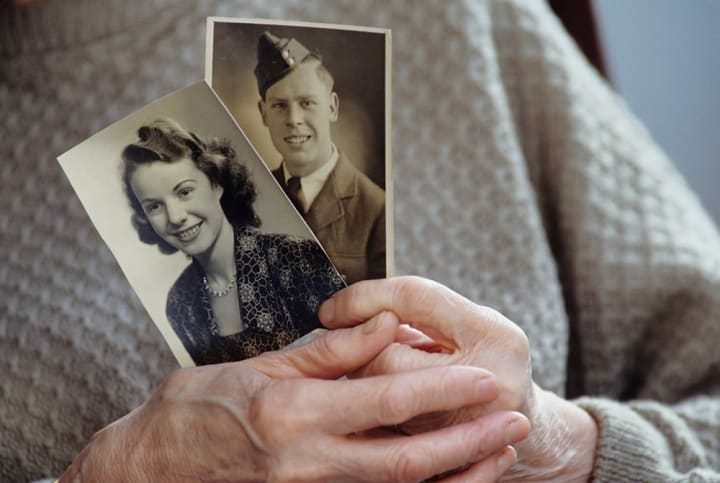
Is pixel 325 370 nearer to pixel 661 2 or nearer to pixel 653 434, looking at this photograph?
pixel 653 434

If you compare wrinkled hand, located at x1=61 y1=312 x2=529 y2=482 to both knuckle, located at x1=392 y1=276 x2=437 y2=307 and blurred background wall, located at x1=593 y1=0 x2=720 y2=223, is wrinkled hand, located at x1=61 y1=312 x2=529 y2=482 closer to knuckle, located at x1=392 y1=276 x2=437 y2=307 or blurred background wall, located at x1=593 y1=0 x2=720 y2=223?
knuckle, located at x1=392 y1=276 x2=437 y2=307

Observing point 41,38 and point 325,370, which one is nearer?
point 325,370

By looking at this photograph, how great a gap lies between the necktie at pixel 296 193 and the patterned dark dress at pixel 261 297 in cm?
3

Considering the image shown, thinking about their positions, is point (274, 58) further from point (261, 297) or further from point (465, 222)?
point (465, 222)

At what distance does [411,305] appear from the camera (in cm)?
65

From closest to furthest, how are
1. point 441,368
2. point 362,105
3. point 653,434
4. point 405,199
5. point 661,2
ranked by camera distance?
point 441,368 → point 362,105 → point 653,434 → point 405,199 → point 661,2

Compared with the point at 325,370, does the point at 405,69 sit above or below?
above

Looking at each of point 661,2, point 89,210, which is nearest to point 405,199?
point 89,210

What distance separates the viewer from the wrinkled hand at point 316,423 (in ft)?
1.94

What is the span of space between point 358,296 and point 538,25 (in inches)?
21.3

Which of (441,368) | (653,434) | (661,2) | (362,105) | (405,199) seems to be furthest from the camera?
(661,2)

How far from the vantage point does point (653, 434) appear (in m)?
0.84

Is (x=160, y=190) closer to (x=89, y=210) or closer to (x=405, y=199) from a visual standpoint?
(x=89, y=210)

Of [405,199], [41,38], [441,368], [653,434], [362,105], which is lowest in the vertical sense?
[653,434]
